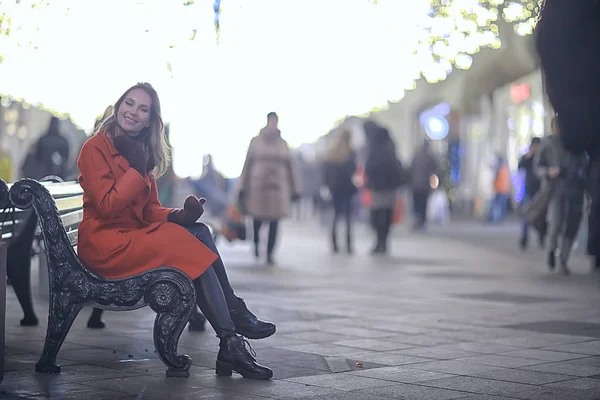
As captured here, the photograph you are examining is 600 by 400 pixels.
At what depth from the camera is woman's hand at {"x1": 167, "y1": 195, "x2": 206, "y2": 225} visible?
6.64 m

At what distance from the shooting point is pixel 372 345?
7953 mm

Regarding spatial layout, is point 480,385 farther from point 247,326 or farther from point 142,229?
point 142,229

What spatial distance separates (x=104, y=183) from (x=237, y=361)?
3.97ft

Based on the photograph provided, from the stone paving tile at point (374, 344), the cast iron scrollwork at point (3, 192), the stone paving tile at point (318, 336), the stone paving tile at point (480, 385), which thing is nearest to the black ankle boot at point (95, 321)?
the stone paving tile at point (318, 336)

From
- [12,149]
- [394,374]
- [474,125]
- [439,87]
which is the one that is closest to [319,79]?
[394,374]

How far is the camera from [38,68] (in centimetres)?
962

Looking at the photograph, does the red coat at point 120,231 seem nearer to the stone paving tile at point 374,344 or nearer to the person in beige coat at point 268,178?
the stone paving tile at point 374,344

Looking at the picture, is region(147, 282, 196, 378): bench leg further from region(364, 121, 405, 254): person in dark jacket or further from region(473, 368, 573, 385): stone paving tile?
region(364, 121, 405, 254): person in dark jacket

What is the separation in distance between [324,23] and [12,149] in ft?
191

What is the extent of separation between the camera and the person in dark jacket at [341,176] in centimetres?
1967

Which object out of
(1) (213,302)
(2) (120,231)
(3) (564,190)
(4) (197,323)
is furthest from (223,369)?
(3) (564,190)

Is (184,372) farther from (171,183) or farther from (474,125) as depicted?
(474,125)

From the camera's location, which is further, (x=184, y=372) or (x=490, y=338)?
(x=490, y=338)

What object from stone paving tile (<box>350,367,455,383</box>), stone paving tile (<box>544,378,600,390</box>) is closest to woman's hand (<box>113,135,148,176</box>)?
stone paving tile (<box>350,367,455,383</box>)
